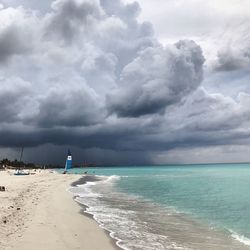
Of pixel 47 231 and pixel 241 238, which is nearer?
pixel 47 231

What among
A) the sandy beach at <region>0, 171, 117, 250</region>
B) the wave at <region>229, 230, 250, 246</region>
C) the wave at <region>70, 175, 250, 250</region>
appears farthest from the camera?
the wave at <region>229, 230, 250, 246</region>

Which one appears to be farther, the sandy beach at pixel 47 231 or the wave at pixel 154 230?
the wave at pixel 154 230

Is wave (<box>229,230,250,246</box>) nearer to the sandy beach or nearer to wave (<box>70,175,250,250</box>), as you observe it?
wave (<box>70,175,250,250</box>)

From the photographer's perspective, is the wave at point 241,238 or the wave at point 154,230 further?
the wave at point 241,238

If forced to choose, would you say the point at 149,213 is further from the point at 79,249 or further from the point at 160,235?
the point at 79,249

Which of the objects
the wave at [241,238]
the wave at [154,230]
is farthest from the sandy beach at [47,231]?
the wave at [241,238]

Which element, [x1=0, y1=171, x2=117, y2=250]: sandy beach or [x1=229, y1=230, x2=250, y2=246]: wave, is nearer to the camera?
[x1=0, y1=171, x2=117, y2=250]: sandy beach

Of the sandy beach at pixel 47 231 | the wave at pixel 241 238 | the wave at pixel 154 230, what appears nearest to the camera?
the sandy beach at pixel 47 231

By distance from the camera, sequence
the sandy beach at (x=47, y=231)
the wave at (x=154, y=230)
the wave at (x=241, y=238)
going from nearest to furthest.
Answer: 1. the sandy beach at (x=47, y=231)
2. the wave at (x=154, y=230)
3. the wave at (x=241, y=238)

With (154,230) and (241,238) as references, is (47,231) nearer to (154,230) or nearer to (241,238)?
(154,230)

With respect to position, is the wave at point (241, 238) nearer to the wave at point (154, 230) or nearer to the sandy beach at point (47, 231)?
the wave at point (154, 230)

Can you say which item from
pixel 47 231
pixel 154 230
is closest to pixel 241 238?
pixel 154 230

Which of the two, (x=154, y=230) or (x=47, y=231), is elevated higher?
(x=47, y=231)

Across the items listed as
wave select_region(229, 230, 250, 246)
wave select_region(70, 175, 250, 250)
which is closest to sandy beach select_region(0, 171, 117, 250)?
wave select_region(70, 175, 250, 250)
